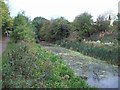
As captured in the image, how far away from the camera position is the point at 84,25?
45.7 metres

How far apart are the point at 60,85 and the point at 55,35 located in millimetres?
46400

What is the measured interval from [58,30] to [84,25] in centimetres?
980

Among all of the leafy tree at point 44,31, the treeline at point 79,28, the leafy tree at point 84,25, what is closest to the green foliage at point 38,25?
the leafy tree at point 44,31

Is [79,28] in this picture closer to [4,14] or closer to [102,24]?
[102,24]

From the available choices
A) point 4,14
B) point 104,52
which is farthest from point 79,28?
point 104,52

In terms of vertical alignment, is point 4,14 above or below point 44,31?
above

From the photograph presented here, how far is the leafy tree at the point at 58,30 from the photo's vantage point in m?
54.1

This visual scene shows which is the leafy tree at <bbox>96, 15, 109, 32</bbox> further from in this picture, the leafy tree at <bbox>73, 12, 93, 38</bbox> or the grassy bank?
the grassy bank

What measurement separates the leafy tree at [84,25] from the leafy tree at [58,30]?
18.9ft

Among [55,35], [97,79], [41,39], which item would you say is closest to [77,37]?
[55,35]

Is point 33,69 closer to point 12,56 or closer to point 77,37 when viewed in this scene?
point 12,56

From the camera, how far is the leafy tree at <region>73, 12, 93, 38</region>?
45138 mm

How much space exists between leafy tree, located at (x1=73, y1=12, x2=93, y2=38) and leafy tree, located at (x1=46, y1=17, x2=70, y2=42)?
5.76 m

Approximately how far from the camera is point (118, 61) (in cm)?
2189
